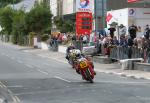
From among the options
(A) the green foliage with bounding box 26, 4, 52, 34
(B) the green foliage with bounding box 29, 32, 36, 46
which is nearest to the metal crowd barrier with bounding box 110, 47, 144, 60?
(A) the green foliage with bounding box 26, 4, 52, 34

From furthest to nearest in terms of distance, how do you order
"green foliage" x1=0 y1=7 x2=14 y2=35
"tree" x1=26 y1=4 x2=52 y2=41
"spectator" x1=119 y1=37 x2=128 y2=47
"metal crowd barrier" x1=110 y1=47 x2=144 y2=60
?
"green foliage" x1=0 y1=7 x2=14 y2=35 → "tree" x1=26 y1=4 x2=52 y2=41 → "spectator" x1=119 y1=37 x2=128 y2=47 → "metal crowd barrier" x1=110 y1=47 x2=144 y2=60

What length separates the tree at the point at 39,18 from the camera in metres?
72.7

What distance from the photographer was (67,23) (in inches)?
2884

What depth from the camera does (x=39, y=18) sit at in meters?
72.8

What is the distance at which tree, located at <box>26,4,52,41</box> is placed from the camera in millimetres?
72688

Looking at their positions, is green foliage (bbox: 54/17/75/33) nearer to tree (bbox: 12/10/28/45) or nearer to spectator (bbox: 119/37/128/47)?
tree (bbox: 12/10/28/45)

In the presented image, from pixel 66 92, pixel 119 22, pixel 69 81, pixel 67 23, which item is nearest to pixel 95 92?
pixel 66 92

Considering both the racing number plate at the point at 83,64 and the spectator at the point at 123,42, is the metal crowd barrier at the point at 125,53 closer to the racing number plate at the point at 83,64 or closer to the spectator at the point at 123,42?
the spectator at the point at 123,42

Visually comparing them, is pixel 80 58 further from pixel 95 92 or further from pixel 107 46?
pixel 107 46

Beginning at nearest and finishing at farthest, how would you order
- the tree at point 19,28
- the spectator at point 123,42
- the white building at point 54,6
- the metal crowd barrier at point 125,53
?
1. the metal crowd barrier at point 125,53
2. the spectator at point 123,42
3. the tree at point 19,28
4. the white building at point 54,6

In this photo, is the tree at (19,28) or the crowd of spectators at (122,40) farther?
the tree at (19,28)

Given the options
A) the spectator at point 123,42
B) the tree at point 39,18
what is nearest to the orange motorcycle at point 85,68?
the spectator at point 123,42

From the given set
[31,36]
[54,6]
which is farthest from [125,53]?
[54,6]

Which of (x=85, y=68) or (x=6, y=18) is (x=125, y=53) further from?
(x=6, y=18)
